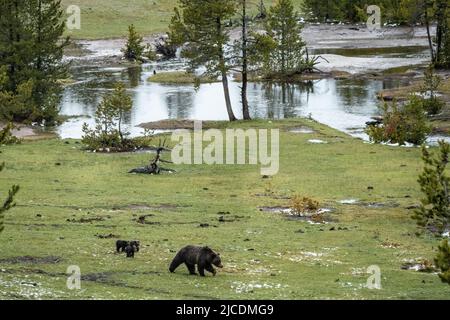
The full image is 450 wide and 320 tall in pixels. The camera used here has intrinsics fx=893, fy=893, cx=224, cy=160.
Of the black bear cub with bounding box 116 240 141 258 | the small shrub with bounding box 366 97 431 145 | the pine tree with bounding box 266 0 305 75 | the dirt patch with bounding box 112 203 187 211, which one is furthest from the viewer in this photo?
the pine tree with bounding box 266 0 305 75

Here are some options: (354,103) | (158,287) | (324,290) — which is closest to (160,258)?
(158,287)

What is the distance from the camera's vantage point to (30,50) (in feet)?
185

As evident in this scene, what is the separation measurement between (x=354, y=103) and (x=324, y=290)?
45.6m

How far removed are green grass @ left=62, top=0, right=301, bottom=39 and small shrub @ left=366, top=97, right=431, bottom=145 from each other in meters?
71.6

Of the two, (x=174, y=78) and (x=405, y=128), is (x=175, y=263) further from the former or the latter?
(x=174, y=78)

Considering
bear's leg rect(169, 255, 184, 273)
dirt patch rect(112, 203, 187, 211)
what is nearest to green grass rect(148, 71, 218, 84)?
dirt patch rect(112, 203, 187, 211)

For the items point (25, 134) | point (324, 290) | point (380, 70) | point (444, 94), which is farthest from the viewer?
point (380, 70)

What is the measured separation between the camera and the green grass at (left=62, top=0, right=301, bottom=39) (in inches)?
4483

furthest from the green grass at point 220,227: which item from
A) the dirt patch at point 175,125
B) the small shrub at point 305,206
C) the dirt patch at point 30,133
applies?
the dirt patch at point 175,125

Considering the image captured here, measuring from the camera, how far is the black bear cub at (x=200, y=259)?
19516 mm

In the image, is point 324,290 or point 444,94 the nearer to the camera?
point 324,290

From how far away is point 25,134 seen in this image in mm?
52375

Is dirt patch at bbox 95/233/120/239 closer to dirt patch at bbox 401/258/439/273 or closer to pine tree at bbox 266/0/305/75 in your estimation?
dirt patch at bbox 401/258/439/273
